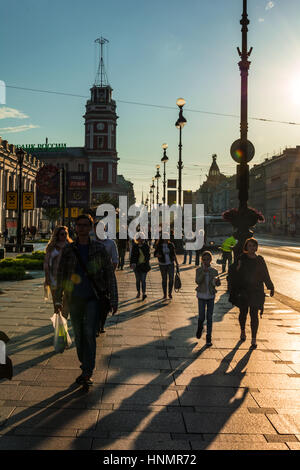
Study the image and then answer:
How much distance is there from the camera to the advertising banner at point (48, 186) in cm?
2698

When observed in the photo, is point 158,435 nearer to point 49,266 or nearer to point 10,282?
point 49,266

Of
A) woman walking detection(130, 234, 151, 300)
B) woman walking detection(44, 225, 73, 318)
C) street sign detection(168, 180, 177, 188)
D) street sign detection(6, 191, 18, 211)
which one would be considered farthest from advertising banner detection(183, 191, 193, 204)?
woman walking detection(44, 225, 73, 318)

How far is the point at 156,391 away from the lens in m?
5.73

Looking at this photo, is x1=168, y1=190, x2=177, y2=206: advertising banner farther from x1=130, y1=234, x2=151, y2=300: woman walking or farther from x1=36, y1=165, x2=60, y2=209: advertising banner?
x1=130, y1=234, x2=151, y2=300: woman walking

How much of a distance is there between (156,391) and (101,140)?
103m

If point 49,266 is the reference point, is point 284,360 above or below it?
below

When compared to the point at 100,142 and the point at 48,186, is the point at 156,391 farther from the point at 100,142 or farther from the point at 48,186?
the point at 100,142

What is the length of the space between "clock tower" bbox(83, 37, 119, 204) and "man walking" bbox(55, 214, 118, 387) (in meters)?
99.2

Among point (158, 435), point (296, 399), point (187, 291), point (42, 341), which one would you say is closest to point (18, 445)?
point (158, 435)

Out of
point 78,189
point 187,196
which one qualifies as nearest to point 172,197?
point 187,196

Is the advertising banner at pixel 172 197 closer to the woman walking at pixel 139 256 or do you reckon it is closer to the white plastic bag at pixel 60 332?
the woman walking at pixel 139 256

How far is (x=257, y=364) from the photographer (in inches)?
277

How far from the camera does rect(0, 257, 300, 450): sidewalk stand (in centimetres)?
441
